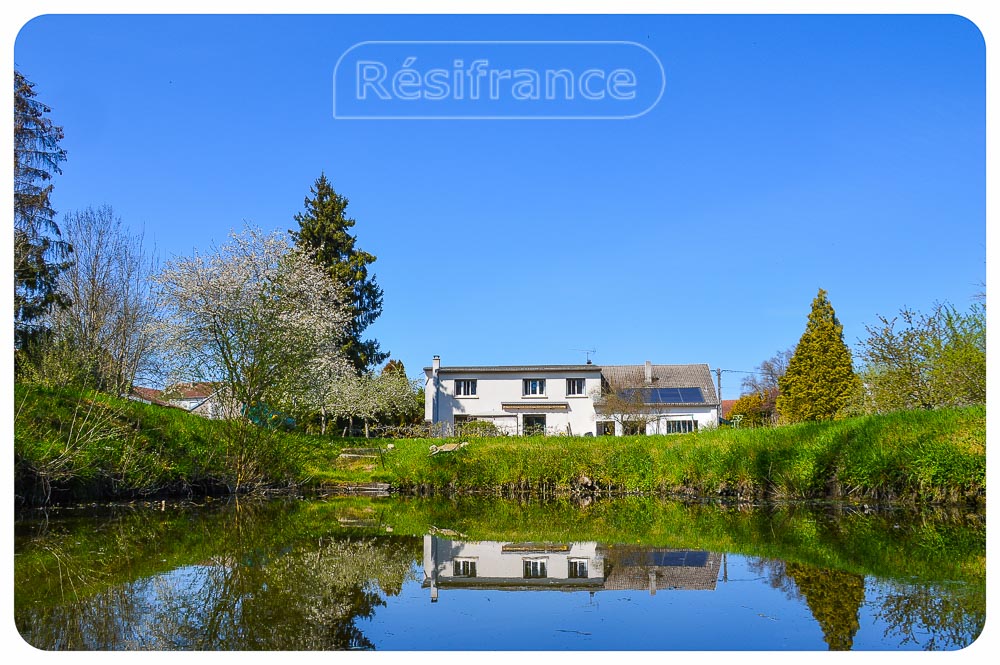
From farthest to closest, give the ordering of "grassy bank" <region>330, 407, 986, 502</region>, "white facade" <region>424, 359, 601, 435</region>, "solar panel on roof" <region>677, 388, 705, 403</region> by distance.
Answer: "solar panel on roof" <region>677, 388, 705, 403</region>
"white facade" <region>424, 359, 601, 435</region>
"grassy bank" <region>330, 407, 986, 502</region>

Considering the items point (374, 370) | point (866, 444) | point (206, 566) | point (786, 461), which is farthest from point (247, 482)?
point (374, 370)

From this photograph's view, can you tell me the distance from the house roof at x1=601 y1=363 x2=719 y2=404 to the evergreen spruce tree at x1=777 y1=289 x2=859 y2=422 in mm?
3770

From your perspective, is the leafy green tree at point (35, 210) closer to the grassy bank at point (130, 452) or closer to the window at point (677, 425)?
the grassy bank at point (130, 452)

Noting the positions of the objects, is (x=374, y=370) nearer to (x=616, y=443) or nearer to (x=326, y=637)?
(x=616, y=443)

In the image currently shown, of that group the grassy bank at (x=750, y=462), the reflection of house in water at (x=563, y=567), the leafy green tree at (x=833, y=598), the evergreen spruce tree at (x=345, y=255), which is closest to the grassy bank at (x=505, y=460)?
the grassy bank at (x=750, y=462)

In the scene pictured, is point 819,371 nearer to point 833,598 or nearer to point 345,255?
point 345,255

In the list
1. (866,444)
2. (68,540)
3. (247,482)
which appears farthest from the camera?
(247,482)

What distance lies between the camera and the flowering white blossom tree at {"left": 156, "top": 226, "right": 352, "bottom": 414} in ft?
45.3

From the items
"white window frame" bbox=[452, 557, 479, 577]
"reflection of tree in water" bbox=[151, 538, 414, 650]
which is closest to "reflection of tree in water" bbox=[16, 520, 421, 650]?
"reflection of tree in water" bbox=[151, 538, 414, 650]

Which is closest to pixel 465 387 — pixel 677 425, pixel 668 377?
pixel 677 425

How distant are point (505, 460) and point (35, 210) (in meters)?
18.3

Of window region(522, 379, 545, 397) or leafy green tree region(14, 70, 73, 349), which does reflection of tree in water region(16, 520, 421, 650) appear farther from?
window region(522, 379, 545, 397)

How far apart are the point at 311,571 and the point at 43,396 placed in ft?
24.0
